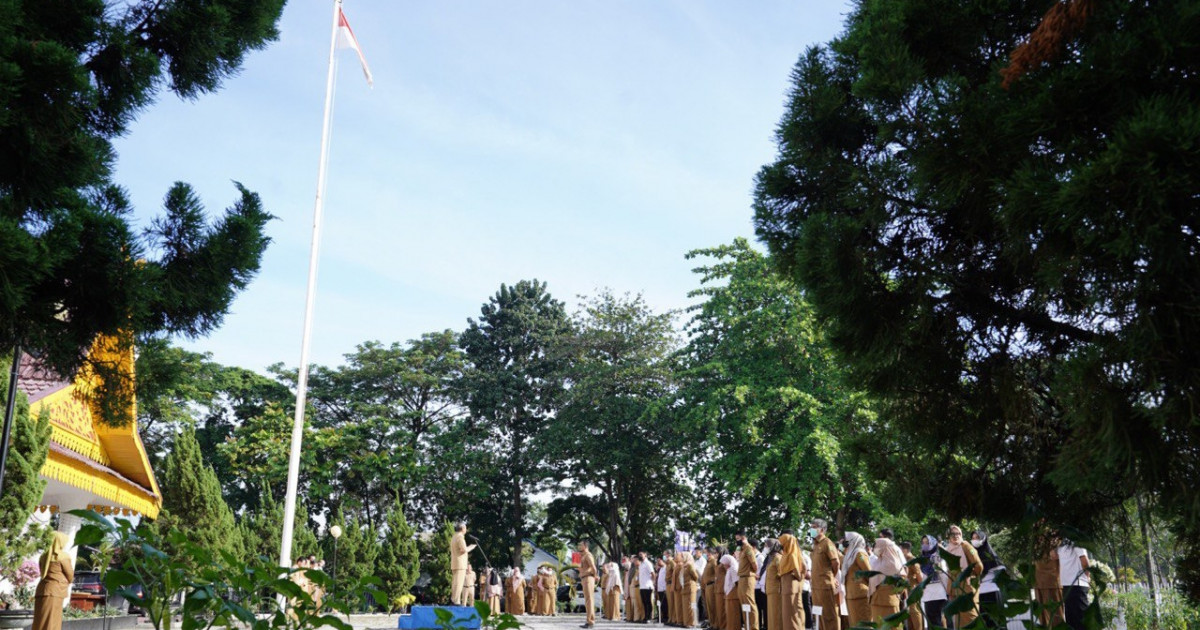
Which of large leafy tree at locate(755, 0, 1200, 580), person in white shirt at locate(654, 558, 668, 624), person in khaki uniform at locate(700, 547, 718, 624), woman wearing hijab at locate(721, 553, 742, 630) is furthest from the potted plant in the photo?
large leafy tree at locate(755, 0, 1200, 580)

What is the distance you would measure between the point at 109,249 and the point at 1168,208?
4.51m

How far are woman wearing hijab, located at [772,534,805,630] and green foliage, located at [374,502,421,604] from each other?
1891 cm

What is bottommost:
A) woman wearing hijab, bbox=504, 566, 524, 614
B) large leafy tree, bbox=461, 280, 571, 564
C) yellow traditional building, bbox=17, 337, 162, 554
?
woman wearing hijab, bbox=504, 566, 524, 614

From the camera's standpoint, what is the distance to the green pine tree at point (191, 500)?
22.0 meters

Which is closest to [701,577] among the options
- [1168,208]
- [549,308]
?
[1168,208]

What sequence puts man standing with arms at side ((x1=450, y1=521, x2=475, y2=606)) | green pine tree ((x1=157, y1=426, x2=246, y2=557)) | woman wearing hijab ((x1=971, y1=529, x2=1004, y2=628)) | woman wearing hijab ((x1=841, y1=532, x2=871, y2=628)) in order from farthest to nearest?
green pine tree ((x1=157, y1=426, x2=246, y2=557))
man standing with arms at side ((x1=450, y1=521, x2=475, y2=606))
woman wearing hijab ((x1=841, y1=532, x2=871, y2=628))
woman wearing hijab ((x1=971, y1=529, x2=1004, y2=628))

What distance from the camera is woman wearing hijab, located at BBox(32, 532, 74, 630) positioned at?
10.9 metres

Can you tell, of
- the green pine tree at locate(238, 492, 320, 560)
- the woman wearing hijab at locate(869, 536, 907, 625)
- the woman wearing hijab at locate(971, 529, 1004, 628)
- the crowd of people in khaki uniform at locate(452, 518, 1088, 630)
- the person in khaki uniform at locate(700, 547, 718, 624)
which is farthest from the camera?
the green pine tree at locate(238, 492, 320, 560)

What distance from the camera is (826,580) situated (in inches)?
500

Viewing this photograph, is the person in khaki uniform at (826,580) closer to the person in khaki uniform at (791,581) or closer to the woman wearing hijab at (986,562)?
the person in khaki uniform at (791,581)

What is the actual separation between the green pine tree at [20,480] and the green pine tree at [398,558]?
18.5 metres

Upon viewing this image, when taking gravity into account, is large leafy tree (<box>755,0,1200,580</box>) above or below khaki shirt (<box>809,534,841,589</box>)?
above

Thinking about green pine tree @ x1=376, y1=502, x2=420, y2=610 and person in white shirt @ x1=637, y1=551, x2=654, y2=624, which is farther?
green pine tree @ x1=376, y1=502, x2=420, y2=610

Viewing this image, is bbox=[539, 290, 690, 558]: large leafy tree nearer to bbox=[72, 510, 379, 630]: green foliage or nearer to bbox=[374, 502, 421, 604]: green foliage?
bbox=[374, 502, 421, 604]: green foliage
